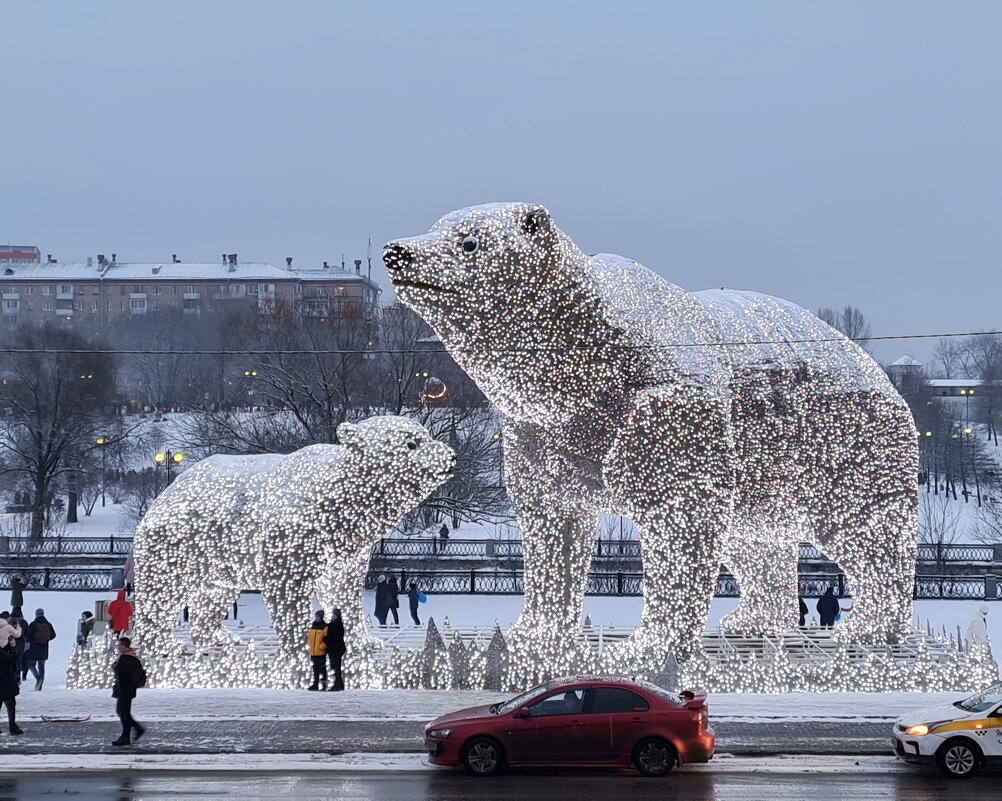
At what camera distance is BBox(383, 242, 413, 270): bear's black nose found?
33.7 feet

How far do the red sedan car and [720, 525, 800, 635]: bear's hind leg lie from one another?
5.20m

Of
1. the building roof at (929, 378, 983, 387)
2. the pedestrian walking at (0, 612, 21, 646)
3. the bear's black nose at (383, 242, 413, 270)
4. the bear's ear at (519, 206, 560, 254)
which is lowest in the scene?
the pedestrian walking at (0, 612, 21, 646)

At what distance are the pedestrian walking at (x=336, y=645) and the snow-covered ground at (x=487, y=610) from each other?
6443 millimetres

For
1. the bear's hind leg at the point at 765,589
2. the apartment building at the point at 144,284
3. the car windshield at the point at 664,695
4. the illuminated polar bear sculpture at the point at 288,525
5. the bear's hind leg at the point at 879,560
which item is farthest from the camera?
the apartment building at the point at 144,284

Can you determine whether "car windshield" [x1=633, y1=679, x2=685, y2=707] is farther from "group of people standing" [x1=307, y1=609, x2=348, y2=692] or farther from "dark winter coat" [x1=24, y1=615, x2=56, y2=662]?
"dark winter coat" [x1=24, y1=615, x2=56, y2=662]

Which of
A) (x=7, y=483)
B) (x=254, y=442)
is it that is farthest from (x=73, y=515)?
(x=254, y=442)

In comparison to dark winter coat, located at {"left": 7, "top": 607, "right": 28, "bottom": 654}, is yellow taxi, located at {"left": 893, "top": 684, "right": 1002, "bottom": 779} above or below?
Answer: below

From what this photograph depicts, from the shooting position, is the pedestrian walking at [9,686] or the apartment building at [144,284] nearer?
the pedestrian walking at [9,686]

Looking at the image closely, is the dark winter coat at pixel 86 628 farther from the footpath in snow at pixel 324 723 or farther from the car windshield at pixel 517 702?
the car windshield at pixel 517 702

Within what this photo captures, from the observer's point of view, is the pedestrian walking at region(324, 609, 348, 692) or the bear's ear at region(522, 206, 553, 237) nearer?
the bear's ear at region(522, 206, 553, 237)

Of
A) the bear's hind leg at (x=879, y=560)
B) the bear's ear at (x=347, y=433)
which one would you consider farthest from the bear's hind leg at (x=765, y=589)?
the bear's ear at (x=347, y=433)

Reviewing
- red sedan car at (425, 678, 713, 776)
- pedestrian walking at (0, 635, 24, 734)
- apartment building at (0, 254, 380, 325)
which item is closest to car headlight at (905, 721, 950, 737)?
red sedan car at (425, 678, 713, 776)

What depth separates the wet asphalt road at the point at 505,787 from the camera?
25.6ft

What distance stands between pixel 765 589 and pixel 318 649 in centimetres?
560
